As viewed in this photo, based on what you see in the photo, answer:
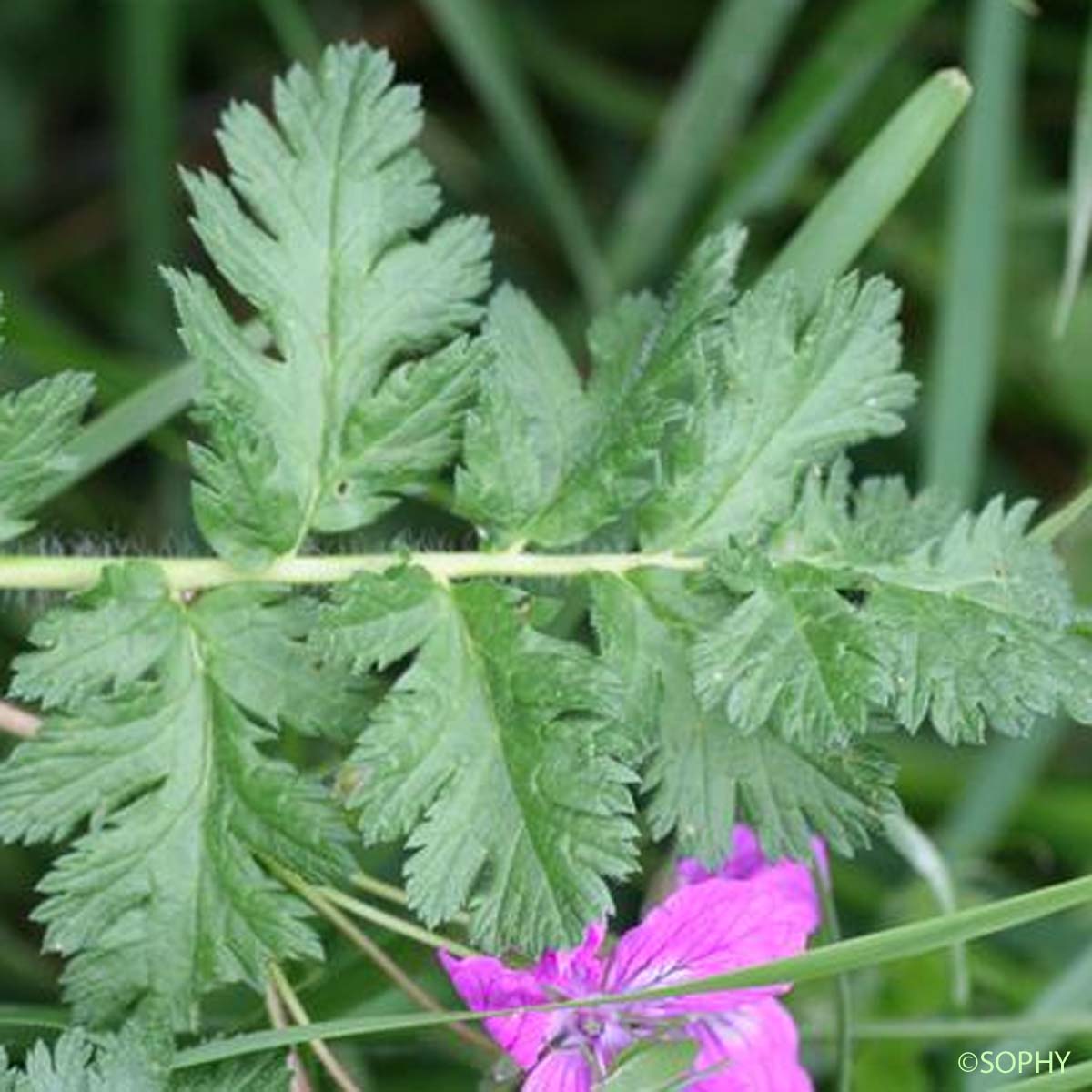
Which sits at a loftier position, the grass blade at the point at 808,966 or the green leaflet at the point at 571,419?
the green leaflet at the point at 571,419

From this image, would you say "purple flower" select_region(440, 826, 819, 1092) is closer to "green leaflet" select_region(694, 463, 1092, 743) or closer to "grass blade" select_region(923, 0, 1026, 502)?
"green leaflet" select_region(694, 463, 1092, 743)

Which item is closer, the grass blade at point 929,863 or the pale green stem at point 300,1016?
the pale green stem at point 300,1016

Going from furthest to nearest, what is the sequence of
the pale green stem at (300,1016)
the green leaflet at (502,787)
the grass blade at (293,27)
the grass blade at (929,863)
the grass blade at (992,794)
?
the grass blade at (293,27), the grass blade at (992,794), the grass blade at (929,863), the pale green stem at (300,1016), the green leaflet at (502,787)

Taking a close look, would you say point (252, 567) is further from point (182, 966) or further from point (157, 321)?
point (157, 321)

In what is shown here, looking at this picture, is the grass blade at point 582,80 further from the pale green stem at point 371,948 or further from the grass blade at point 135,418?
the pale green stem at point 371,948

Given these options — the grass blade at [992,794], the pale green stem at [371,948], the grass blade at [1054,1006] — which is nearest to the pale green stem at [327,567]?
the pale green stem at [371,948]

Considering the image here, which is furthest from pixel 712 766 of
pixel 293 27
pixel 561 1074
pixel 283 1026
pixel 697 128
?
pixel 293 27
